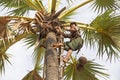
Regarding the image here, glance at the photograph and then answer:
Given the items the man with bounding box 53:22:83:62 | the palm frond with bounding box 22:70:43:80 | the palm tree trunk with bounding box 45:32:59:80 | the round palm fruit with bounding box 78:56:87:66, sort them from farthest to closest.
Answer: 1. the palm frond with bounding box 22:70:43:80
2. the round palm fruit with bounding box 78:56:87:66
3. the man with bounding box 53:22:83:62
4. the palm tree trunk with bounding box 45:32:59:80

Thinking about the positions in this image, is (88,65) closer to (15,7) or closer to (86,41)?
(86,41)

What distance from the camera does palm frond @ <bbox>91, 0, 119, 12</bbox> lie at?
1201 centimetres

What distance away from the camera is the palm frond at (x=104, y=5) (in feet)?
39.4

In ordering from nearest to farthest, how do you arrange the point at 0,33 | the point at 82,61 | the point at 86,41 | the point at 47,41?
the point at 47,41 → the point at 0,33 → the point at 82,61 → the point at 86,41

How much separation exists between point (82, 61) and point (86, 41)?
1132 millimetres

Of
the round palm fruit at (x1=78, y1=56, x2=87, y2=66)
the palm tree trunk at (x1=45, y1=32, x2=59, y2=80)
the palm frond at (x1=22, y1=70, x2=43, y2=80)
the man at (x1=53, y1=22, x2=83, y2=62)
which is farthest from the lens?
the palm frond at (x1=22, y1=70, x2=43, y2=80)

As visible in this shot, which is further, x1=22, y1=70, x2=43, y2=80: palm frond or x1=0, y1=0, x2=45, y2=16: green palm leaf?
x1=22, y1=70, x2=43, y2=80: palm frond

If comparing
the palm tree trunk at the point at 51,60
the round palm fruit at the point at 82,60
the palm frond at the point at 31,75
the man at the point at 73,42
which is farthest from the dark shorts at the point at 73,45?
the palm frond at the point at 31,75

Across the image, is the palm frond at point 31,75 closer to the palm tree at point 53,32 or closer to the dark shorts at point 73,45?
the palm tree at point 53,32

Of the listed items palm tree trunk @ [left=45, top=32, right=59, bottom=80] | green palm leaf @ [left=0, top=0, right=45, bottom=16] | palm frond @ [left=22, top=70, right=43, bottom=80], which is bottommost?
palm frond @ [left=22, top=70, right=43, bottom=80]

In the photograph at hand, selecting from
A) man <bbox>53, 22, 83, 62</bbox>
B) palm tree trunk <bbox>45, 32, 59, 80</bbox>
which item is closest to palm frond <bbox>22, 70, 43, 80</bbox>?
man <bbox>53, 22, 83, 62</bbox>

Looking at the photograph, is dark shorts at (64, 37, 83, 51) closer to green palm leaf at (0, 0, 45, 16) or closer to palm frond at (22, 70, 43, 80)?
green palm leaf at (0, 0, 45, 16)

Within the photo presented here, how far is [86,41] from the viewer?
12.3 meters

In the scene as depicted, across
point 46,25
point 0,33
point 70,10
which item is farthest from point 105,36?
point 0,33
